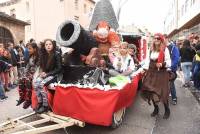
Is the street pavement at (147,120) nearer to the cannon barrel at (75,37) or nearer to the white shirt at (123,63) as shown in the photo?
the white shirt at (123,63)

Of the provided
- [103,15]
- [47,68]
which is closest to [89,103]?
[47,68]

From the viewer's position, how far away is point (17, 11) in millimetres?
39562

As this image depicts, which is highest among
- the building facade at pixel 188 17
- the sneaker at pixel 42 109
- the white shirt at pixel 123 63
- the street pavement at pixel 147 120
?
the building facade at pixel 188 17

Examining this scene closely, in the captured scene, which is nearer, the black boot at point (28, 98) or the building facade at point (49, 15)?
the black boot at point (28, 98)

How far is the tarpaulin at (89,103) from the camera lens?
5551mm

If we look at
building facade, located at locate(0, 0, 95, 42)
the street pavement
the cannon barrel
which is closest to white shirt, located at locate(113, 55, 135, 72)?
the cannon barrel

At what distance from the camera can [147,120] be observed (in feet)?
23.1

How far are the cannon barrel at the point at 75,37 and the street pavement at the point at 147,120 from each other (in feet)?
5.58

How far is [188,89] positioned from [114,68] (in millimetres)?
5276

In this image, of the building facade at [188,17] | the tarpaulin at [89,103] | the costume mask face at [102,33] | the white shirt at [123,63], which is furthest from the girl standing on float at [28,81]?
the building facade at [188,17]

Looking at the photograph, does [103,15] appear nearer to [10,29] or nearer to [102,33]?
[102,33]

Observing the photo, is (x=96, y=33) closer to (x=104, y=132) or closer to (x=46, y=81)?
(x=46, y=81)

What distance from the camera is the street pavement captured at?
6250mm

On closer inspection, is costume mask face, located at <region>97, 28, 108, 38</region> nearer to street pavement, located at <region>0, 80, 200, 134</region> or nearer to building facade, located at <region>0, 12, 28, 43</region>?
street pavement, located at <region>0, 80, 200, 134</region>
